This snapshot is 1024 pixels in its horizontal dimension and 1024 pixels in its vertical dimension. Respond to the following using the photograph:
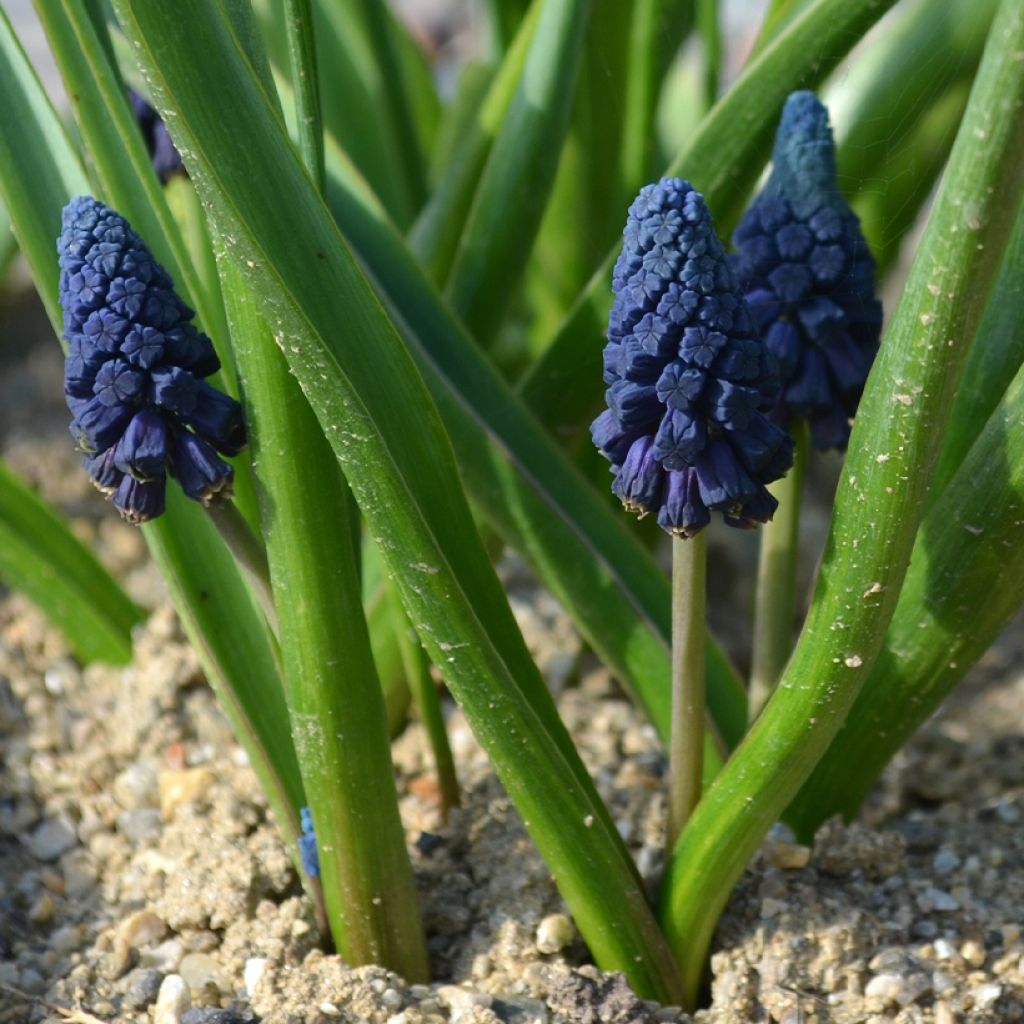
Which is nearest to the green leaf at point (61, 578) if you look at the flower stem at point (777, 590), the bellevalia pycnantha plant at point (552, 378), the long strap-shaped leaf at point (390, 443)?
the bellevalia pycnantha plant at point (552, 378)

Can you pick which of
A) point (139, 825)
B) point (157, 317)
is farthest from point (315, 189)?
point (139, 825)

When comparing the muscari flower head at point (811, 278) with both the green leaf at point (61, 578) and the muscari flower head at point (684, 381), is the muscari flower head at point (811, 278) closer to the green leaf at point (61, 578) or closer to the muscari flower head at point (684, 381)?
the muscari flower head at point (684, 381)

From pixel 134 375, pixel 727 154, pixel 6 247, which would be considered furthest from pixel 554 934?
pixel 6 247

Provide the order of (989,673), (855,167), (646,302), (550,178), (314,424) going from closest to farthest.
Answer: (646,302)
(314,424)
(855,167)
(550,178)
(989,673)

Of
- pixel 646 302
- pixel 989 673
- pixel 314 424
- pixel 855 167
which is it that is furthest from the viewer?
pixel 989 673

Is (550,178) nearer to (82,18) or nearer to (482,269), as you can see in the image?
(482,269)

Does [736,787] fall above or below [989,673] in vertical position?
below

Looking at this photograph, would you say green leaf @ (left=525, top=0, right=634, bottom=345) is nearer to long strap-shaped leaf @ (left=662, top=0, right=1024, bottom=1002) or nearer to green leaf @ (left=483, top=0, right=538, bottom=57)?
green leaf @ (left=483, top=0, right=538, bottom=57)
